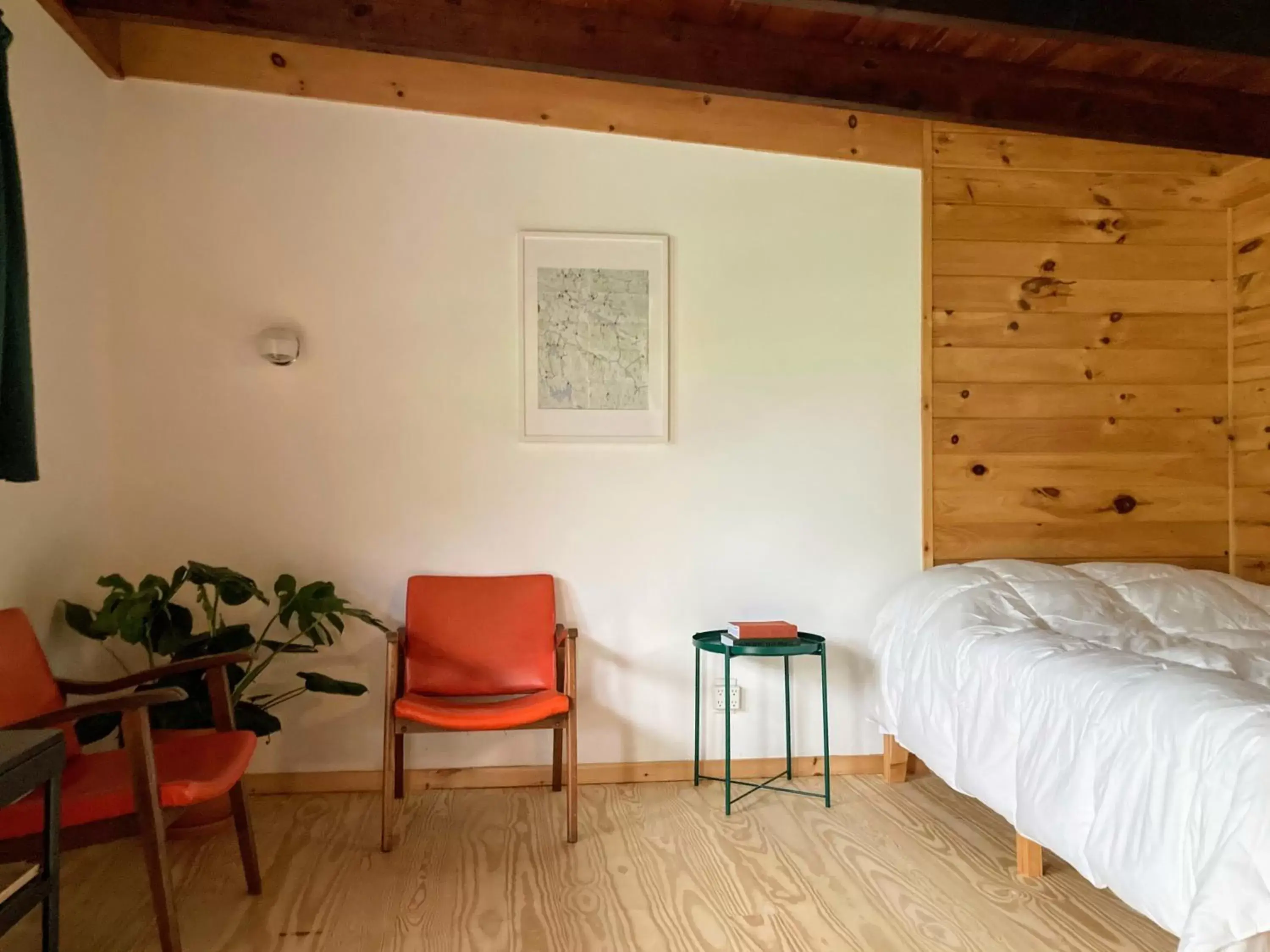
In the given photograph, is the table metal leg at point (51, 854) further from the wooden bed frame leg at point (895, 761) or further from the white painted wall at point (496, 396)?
the wooden bed frame leg at point (895, 761)

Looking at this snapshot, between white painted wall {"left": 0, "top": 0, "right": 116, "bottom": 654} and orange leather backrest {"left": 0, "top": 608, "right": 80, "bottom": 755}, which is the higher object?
white painted wall {"left": 0, "top": 0, "right": 116, "bottom": 654}

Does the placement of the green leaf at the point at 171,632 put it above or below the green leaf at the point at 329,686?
above

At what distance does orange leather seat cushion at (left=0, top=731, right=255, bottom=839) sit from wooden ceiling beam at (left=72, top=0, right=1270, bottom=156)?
6.84ft

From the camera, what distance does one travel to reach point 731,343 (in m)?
3.08

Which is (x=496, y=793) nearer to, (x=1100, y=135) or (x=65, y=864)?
(x=65, y=864)

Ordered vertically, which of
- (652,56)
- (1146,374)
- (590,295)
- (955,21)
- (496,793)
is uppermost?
(652,56)

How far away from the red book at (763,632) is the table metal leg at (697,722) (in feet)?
0.70

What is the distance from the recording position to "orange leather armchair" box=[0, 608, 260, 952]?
5.59ft

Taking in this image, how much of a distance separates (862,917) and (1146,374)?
7.72ft

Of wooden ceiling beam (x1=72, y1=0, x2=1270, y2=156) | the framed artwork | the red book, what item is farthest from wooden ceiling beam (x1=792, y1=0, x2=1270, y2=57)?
the red book

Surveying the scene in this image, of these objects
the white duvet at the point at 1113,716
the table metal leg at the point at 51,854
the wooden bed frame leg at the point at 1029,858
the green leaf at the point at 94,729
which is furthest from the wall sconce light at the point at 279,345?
the wooden bed frame leg at the point at 1029,858

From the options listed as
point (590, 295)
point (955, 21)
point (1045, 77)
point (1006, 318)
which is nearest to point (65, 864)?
point (590, 295)

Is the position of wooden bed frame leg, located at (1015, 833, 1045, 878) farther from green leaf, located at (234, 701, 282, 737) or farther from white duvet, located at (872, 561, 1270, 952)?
green leaf, located at (234, 701, 282, 737)

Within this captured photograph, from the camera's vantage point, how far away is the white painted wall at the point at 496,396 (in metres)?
2.88
